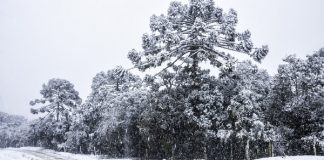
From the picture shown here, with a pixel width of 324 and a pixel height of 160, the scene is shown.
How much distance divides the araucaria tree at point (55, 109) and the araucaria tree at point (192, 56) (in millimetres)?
39232

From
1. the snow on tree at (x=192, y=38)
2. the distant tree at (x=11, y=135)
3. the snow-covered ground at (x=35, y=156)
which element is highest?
the snow on tree at (x=192, y=38)

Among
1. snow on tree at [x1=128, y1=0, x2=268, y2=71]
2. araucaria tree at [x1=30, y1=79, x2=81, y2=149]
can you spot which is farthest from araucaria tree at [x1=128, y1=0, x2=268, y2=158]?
araucaria tree at [x1=30, y1=79, x2=81, y2=149]

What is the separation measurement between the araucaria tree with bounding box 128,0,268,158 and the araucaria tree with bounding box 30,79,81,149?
3923 cm

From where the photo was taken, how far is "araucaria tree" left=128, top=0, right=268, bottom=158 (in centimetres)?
2589

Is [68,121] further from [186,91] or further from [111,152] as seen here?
[186,91]

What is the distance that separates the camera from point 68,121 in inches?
2472

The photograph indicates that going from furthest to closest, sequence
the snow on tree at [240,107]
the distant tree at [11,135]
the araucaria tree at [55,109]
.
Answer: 1. the distant tree at [11,135]
2. the araucaria tree at [55,109]
3. the snow on tree at [240,107]

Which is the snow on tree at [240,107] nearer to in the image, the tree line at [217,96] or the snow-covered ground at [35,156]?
the tree line at [217,96]

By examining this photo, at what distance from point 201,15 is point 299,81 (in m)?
Answer: 9.90

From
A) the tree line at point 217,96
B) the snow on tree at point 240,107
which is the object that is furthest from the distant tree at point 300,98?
the snow on tree at point 240,107

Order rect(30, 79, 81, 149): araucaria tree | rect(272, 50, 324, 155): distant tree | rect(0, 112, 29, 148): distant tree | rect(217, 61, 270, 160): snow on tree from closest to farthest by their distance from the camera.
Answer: rect(217, 61, 270, 160): snow on tree, rect(272, 50, 324, 155): distant tree, rect(30, 79, 81, 149): araucaria tree, rect(0, 112, 29, 148): distant tree

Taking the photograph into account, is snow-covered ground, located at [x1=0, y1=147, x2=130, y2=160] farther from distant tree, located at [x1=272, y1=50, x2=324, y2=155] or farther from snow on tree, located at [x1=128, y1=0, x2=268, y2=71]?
distant tree, located at [x1=272, y1=50, x2=324, y2=155]

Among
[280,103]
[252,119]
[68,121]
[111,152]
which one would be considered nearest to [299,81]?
[280,103]

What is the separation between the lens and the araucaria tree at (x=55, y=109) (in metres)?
62.4
